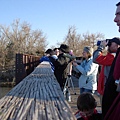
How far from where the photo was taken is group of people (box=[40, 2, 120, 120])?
6.26ft

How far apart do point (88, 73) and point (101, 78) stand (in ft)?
2.88

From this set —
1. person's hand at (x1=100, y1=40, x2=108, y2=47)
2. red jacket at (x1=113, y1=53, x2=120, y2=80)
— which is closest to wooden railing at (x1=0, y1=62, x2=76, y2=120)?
red jacket at (x1=113, y1=53, x2=120, y2=80)

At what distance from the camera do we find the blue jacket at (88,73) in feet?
17.2

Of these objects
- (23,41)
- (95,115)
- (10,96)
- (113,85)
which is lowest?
(95,115)

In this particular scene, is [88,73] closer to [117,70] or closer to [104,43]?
[104,43]

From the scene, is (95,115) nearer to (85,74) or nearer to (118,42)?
(118,42)

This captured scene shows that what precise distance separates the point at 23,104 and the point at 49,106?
271 millimetres

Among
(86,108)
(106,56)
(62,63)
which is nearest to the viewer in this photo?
(86,108)

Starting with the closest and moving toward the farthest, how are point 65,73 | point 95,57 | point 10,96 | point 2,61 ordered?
1. point 10,96
2. point 95,57
3. point 65,73
4. point 2,61

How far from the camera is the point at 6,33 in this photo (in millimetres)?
59312

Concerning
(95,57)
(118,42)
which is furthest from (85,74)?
(118,42)

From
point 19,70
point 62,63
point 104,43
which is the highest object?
point 104,43

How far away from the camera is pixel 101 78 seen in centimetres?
436

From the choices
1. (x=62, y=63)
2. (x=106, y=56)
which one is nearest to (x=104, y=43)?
(x=106, y=56)
